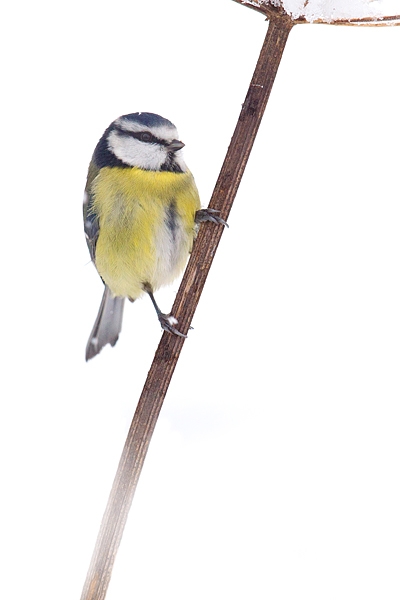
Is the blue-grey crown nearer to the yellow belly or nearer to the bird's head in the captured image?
the bird's head

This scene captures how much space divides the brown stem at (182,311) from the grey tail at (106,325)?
2.41ft

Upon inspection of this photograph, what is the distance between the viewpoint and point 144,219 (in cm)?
171

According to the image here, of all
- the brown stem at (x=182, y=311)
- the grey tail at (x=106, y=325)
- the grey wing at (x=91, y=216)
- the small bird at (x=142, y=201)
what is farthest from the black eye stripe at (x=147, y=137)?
the grey tail at (x=106, y=325)

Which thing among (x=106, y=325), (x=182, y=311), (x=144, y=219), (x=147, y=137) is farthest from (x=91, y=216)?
(x=182, y=311)

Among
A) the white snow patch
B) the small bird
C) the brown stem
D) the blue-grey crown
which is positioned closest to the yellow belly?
the small bird

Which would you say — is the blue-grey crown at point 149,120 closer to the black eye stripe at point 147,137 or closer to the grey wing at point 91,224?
the black eye stripe at point 147,137

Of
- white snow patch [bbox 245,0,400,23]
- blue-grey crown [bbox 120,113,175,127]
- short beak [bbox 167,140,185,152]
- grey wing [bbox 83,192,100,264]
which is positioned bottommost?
grey wing [bbox 83,192,100,264]

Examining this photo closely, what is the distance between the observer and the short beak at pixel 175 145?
1.61 meters

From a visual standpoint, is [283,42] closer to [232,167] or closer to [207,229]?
[232,167]

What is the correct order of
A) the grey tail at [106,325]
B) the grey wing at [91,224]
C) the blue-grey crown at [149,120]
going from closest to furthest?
the blue-grey crown at [149,120] → the grey wing at [91,224] → the grey tail at [106,325]

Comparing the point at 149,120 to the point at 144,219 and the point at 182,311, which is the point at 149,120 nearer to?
the point at 144,219

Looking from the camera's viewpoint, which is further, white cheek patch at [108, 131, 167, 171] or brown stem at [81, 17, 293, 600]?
white cheek patch at [108, 131, 167, 171]

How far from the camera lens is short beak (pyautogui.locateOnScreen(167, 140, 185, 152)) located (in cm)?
161

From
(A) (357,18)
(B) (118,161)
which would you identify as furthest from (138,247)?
(A) (357,18)
